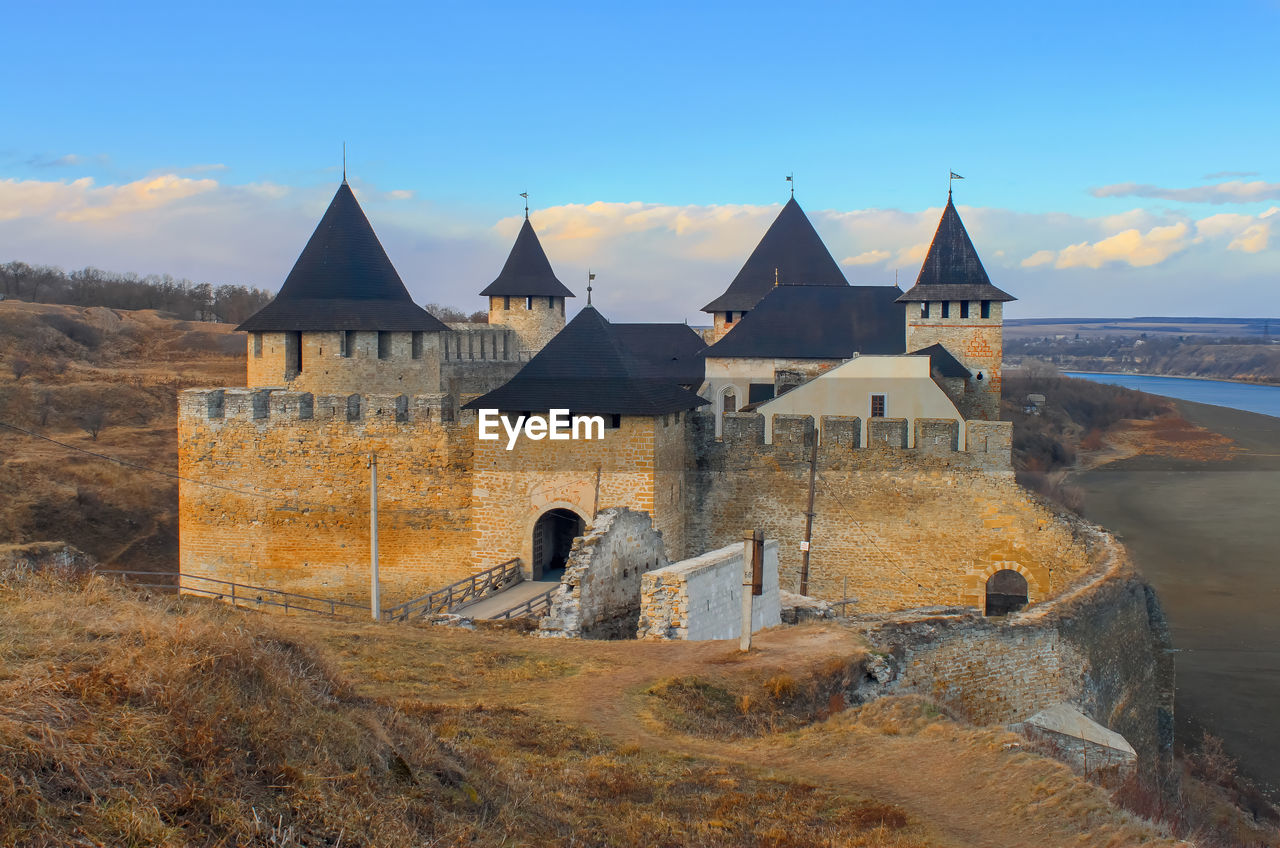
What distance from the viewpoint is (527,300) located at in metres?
32.0

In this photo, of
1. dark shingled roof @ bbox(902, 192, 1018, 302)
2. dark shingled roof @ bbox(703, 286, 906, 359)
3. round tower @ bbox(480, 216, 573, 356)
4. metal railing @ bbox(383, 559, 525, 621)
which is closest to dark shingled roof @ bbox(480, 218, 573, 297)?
round tower @ bbox(480, 216, 573, 356)

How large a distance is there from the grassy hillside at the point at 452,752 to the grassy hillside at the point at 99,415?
18864 mm

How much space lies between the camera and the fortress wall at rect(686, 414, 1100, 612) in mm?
14477

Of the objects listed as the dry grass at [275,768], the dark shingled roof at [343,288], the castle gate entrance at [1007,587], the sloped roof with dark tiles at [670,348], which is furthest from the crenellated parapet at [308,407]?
the sloped roof with dark tiles at [670,348]

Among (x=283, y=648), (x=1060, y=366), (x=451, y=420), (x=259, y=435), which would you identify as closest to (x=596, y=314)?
(x=451, y=420)

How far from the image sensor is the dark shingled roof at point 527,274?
3192 cm

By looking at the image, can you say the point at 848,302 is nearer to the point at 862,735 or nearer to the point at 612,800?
the point at 862,735

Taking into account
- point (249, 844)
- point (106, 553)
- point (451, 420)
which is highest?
point (451, 420)

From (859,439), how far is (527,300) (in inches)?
723

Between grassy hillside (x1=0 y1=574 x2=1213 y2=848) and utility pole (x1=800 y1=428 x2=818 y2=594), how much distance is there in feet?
20.8

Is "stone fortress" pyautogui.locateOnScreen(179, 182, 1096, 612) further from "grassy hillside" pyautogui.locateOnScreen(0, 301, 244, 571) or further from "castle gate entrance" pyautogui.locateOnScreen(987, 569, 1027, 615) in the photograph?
"grassy hillside" pyautogui.locateOnScreen(0, 301, 244, 571)

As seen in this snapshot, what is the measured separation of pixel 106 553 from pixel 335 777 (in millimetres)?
22333

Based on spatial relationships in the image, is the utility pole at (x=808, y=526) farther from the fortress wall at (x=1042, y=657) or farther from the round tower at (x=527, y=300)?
the round tower at (x=527, y=300)

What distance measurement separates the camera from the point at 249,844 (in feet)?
13.1
